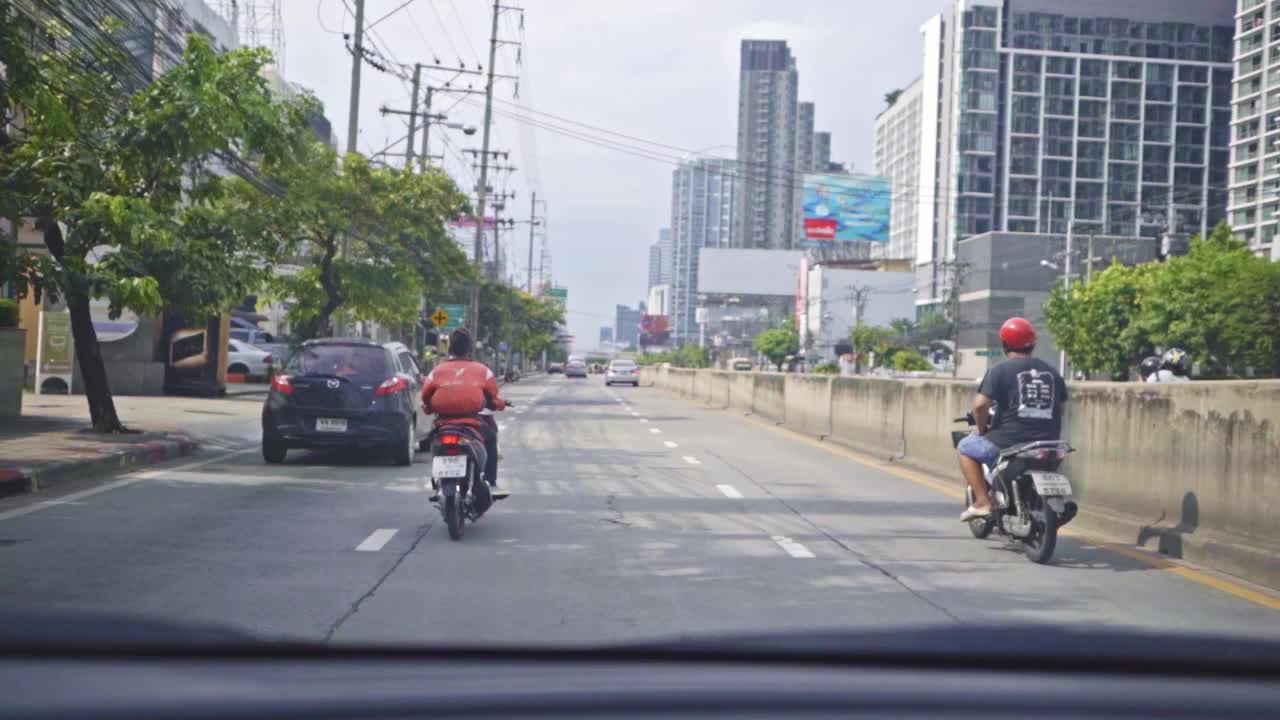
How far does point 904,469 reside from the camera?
16781 mm

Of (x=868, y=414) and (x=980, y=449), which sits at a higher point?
(x=980, y=449)

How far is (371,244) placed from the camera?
33.1 m

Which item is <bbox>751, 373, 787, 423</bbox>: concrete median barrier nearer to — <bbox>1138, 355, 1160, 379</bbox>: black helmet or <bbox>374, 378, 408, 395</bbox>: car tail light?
<bbox>1138, 355, 1160, 379</bbox>: black helmet

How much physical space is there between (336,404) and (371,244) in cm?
1902

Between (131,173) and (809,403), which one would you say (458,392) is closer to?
(131,173)

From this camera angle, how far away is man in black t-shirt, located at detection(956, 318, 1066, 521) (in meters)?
8.80

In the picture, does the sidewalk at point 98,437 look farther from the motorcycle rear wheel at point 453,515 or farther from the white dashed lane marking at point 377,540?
the motorcycle rear wheel at point 453,515

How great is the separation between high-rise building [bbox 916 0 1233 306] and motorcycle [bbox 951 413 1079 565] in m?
128

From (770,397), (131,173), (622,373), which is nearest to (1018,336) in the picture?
(131,173)

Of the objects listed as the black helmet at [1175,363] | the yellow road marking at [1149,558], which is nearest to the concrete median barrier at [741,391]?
the black helmet at [1175,363]

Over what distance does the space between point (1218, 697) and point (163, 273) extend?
15200mm

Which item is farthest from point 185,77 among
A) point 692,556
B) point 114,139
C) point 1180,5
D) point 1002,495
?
point 1180,5

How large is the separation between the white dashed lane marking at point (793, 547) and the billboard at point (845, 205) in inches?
4163

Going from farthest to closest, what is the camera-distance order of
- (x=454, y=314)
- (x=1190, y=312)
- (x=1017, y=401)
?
(x=454, y=314), (x=1190, y=312), (x=1017, y=401)
